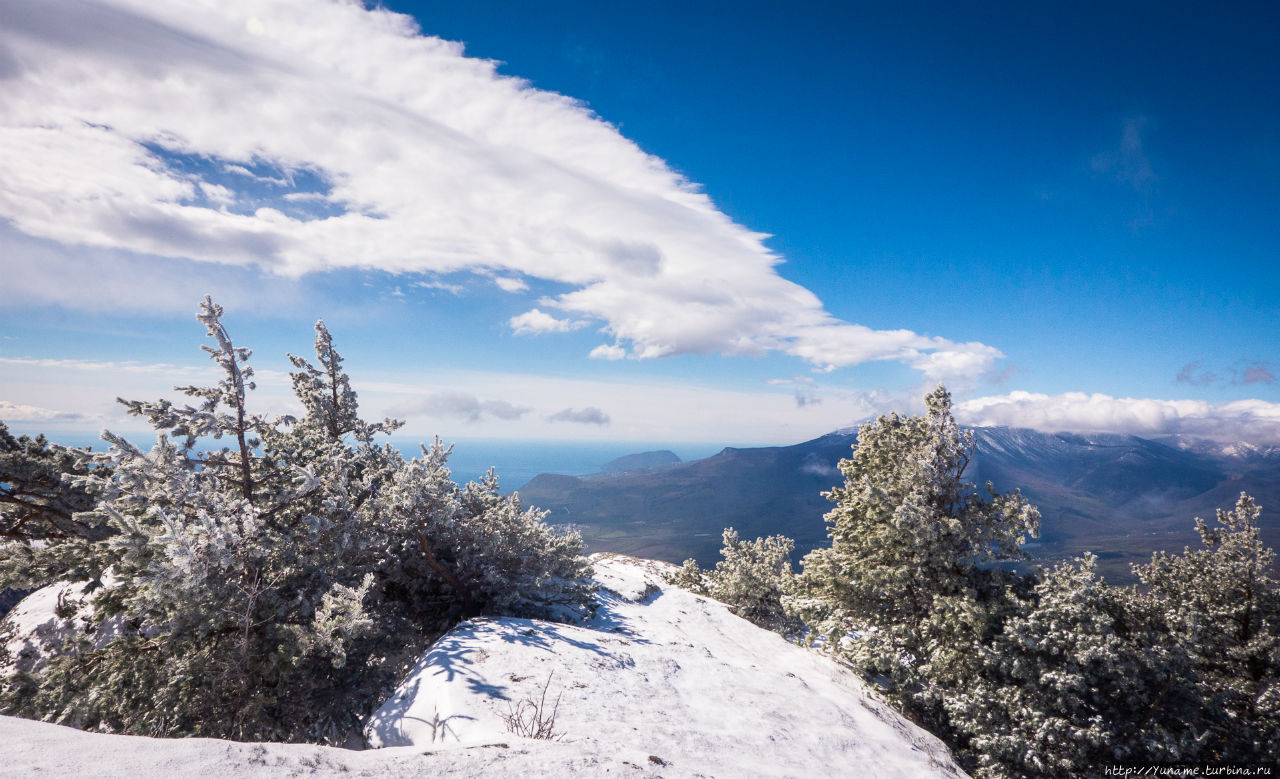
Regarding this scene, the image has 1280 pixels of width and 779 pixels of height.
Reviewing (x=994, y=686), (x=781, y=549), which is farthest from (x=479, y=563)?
(x=781, y=549)

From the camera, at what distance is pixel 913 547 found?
13641 millimetres

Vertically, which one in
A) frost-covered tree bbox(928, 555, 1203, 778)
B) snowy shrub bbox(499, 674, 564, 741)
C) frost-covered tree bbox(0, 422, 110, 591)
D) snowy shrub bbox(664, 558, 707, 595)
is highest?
frost-covered tree bbox(0, 422, 110, 591)

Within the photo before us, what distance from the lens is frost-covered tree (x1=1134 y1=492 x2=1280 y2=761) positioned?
12.2 metres

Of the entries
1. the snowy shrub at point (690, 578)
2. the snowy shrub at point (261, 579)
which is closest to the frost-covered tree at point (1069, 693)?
the snowy shrub at point (261, 579)

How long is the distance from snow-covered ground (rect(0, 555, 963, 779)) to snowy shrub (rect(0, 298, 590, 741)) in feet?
5.74

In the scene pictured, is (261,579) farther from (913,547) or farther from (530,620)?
(913,547)

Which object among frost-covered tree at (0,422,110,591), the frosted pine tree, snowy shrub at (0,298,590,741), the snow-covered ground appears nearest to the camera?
the snow-covered ground

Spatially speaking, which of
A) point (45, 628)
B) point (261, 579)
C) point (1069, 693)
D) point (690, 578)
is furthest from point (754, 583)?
point (45, 628)

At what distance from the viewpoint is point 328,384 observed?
17.9 metres

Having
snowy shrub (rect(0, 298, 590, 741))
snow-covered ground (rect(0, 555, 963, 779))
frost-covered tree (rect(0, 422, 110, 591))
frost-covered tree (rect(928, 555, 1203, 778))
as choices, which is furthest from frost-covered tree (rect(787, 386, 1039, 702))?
frost-covered tree (rect(0, 422, 110, 591))

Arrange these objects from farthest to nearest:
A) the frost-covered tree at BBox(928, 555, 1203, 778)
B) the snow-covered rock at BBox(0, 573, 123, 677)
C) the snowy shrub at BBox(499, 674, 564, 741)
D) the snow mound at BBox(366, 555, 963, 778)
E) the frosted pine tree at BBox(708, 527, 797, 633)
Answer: the frosted pine tree at BBox(708, 527, 797, 633), the snow-covered rock at BBox(0, 573, 123, 677), the frost-covered tree at BBox(928, 555, 1203, 778), the snow mound at BBox(366, 555, 963, 778), the snowy shrub at BBox(499, 674, 564, 741)

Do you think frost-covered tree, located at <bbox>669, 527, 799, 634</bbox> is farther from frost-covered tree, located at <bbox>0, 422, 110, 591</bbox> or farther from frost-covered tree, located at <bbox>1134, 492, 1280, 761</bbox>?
frost-covered tree, located at <bbox>0, 422, 110, 591</bbox>

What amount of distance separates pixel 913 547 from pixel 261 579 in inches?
636

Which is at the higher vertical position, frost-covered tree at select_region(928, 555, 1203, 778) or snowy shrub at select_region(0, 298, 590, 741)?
snowy shrub at select_region(0, 298, 590, 741)
